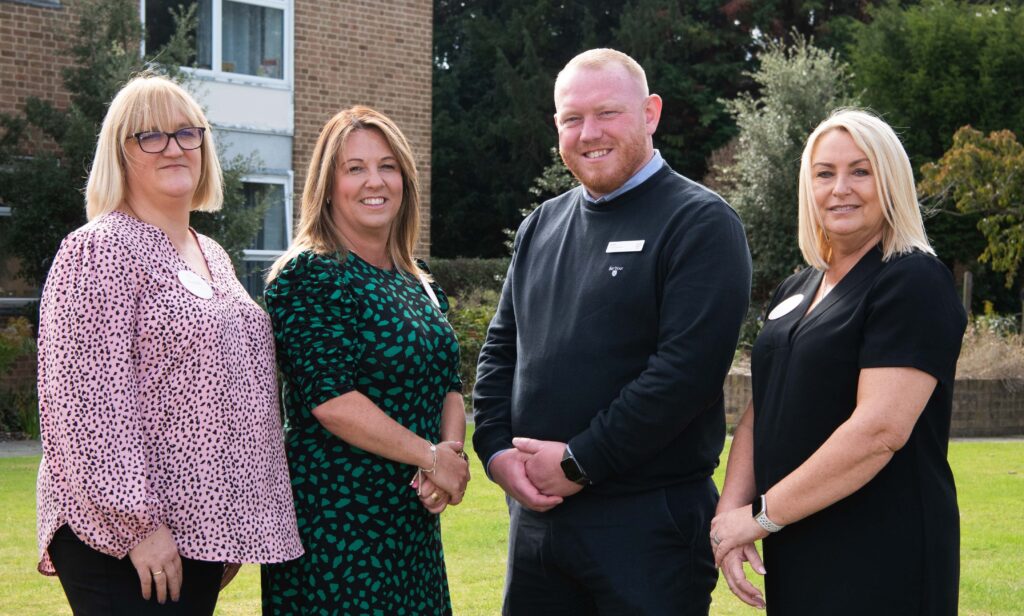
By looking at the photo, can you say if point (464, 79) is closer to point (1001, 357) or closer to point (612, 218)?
point (1001, 357)

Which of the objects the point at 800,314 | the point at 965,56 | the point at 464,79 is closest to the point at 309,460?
the point at 800,314

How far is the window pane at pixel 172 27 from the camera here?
16.4 metres

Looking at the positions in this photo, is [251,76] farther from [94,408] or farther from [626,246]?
[94,408]

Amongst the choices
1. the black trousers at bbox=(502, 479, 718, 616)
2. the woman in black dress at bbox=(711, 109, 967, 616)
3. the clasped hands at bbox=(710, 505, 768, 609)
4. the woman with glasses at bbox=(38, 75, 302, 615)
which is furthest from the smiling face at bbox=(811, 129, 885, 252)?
the woman with glasses at bbox=(38, 75, 302, 615)

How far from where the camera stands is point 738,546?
3.43m

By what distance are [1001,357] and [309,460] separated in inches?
521

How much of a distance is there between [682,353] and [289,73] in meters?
14.7

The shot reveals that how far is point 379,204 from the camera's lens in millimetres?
3895

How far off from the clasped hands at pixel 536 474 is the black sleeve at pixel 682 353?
0.10 meters

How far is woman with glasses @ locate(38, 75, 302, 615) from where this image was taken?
3158 mm

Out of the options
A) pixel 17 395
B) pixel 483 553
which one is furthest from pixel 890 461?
pixel 17 395

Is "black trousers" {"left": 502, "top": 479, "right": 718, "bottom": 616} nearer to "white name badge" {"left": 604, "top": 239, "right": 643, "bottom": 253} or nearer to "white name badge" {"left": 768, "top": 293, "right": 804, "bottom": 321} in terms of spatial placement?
"white name badge" {"left": 768, "top": 293, "right": 804, "bottom": 321}

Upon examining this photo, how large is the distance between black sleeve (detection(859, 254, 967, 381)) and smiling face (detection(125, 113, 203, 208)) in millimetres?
2030

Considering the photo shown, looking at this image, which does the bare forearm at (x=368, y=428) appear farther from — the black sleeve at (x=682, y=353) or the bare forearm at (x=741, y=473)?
the bare forearm at (x=741, y=473)
